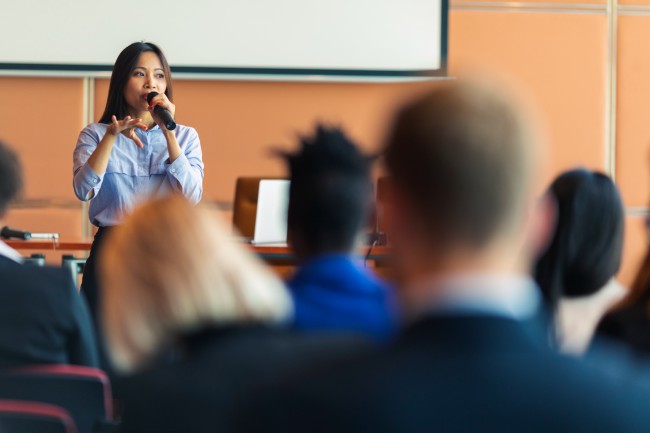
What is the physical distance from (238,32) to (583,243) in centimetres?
383

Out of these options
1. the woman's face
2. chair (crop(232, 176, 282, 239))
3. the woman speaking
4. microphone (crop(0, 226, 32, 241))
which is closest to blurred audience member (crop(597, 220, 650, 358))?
the woman speaking

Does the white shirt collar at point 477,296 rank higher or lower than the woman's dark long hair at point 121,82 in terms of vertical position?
lower

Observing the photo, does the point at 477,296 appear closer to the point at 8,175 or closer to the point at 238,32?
the point at 8,175

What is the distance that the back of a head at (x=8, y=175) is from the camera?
7.94 ft

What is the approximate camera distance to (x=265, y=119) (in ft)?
18.3

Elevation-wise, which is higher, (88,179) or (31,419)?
(88,179)

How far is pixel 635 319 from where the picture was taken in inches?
55.5

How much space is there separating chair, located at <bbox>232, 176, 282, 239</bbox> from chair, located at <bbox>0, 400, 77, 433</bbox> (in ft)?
9.99

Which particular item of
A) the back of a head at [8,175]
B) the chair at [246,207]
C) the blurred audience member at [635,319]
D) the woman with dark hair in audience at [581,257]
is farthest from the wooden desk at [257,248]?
the blurred audience member at [635,319]

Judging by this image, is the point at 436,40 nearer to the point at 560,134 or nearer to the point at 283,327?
the point at 560,134

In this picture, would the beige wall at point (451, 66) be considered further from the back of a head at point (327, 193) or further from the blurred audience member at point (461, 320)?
the blurred audience member at point (461, 320)

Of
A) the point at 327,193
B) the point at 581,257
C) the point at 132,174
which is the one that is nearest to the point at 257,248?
the point at 132,174

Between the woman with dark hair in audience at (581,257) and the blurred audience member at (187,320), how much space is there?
898 mm

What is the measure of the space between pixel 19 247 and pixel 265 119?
1.78m
